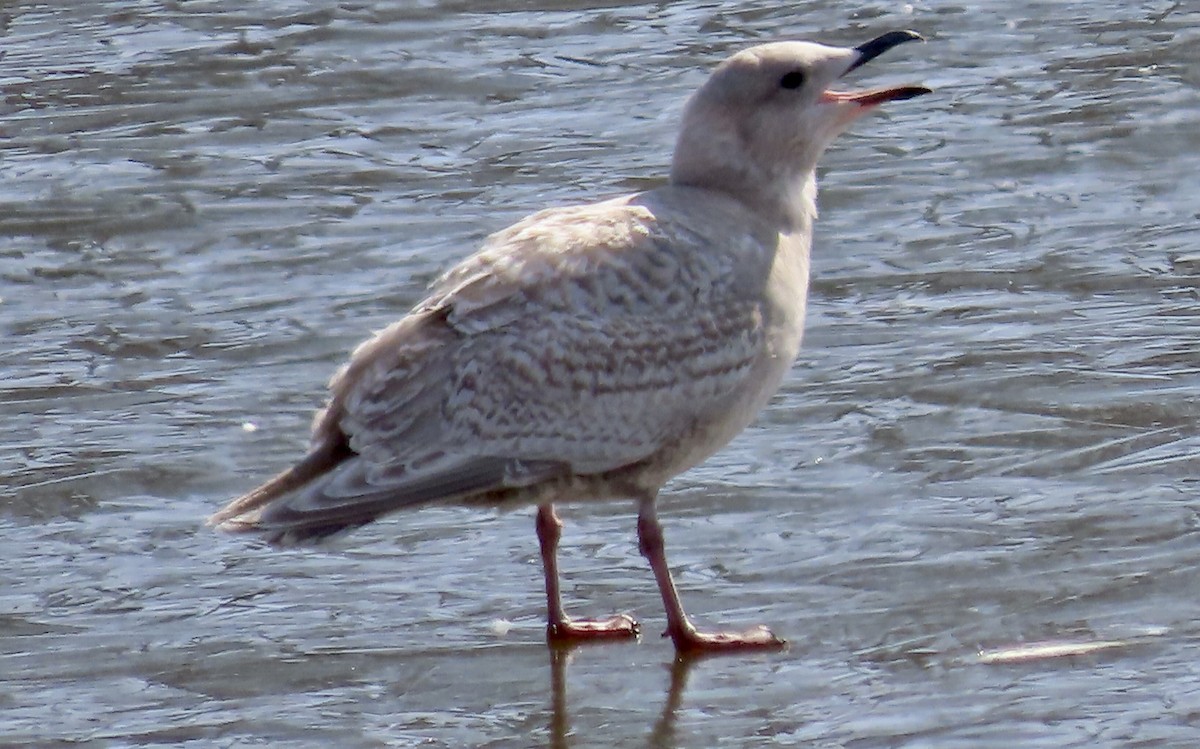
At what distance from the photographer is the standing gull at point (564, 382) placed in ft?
18.7

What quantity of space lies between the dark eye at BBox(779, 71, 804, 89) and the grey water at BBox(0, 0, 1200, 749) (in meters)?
1.02

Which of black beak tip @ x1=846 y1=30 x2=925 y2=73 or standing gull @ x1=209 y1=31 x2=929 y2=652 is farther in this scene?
black beak tip @ x1=846 y1=30 x2=925 y2=73

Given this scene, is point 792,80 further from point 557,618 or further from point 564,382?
point 557,618

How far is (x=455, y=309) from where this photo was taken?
19.0ft

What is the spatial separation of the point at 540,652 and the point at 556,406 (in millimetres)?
573

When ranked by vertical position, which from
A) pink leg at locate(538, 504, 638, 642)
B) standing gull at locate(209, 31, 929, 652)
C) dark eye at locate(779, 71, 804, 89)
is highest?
dark eye at locate(779, 71, 804, 89)

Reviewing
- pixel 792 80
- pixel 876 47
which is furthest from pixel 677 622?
pixel 876 47

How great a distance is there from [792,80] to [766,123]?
13 centimetres

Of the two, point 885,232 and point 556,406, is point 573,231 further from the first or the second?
point 885,232

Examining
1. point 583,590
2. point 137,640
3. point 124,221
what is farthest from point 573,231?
point 124,221

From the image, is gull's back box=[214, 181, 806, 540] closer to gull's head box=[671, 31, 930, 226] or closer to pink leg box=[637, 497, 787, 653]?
pink leg box=[637, 497, 787, 653]

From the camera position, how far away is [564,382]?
581 cm

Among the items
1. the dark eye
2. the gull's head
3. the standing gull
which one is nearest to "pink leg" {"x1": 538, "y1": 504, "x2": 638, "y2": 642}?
the standing gull

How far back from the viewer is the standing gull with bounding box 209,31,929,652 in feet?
18.7
